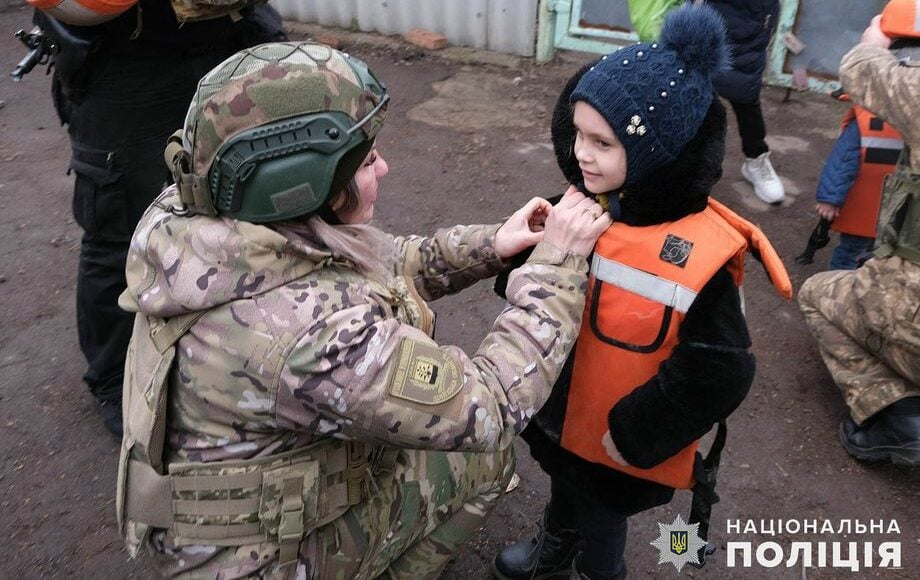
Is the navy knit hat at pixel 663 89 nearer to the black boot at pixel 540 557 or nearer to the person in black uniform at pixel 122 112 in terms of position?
the black boot at pixel 540 557

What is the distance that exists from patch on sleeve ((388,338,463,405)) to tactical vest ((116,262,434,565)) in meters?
0.20

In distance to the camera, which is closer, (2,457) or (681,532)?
(681,532)

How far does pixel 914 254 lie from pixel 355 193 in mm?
2241

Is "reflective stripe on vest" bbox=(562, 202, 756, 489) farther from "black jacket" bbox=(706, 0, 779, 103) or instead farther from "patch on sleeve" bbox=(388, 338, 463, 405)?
"black jacket" bbox=(706, 0, 779, 103)

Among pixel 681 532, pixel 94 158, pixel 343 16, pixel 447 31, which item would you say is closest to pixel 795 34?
pixel 447 31

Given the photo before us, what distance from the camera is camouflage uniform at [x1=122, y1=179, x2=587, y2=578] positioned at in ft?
5.51

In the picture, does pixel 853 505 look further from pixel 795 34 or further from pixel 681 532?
pixel 795 34

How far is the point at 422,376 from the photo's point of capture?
1726 millimetres

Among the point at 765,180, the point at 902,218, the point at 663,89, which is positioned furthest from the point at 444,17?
the point at 663,89

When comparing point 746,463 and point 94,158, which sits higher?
point 94,158

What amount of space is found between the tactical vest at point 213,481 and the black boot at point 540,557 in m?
0.93

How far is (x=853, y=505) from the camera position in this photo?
2.99 metres

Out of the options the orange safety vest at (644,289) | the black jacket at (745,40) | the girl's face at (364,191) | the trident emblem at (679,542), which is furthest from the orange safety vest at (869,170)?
the girl's face at (364,191)

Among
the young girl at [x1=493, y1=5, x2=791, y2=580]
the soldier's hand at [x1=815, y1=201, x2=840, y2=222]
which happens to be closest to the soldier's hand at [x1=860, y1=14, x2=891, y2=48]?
the soldier's hand at [x1=815, y1=201, x2=840, y2=222]
